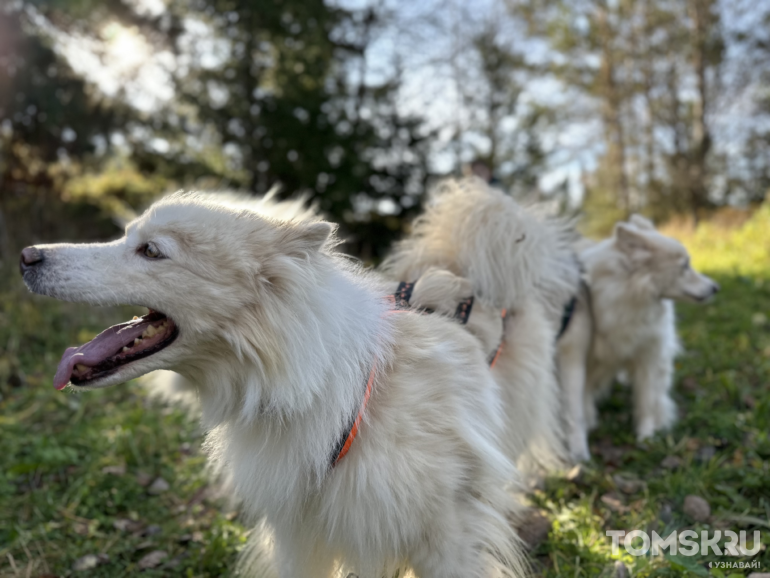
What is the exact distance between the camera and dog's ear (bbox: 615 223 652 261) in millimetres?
4293

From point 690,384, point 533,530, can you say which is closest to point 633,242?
point 690,384

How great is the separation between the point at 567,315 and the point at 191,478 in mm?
2946

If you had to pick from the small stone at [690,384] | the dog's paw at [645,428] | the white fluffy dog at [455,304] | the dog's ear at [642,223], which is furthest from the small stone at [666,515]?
the dog's ear at [642,223]

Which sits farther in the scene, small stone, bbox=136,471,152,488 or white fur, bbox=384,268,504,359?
small stone, bbox=136,471,152,488

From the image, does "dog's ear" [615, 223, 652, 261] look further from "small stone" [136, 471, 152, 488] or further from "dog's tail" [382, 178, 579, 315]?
"small stone" [136, 471, 152, 488]

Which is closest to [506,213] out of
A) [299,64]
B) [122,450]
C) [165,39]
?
[122,450]

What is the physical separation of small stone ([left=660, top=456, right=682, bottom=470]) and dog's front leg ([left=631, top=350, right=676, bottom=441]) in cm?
48

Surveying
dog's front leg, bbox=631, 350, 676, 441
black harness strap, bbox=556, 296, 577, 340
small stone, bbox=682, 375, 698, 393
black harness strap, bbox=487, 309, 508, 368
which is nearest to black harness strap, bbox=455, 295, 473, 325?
black harness strap, bbox=487, 309, 508, 368

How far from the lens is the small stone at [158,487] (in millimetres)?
3623

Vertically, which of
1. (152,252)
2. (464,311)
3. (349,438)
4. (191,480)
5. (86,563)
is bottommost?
(191,480)

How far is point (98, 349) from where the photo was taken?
191 centimetres

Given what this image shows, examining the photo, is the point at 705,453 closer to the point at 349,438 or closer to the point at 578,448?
the point at 578,448

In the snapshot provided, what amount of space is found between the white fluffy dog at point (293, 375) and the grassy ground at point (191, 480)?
3.36 feet

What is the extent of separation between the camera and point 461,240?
3080 mm
